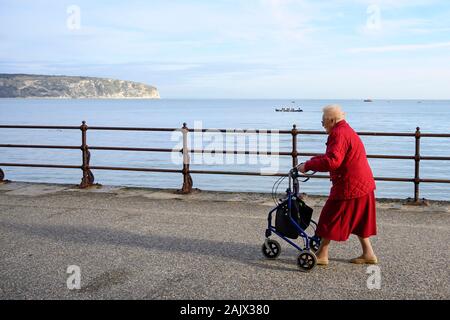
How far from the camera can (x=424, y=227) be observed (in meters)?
7.68

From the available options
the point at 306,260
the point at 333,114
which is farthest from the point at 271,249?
the point at 333,114

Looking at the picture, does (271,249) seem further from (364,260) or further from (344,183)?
(344,183)

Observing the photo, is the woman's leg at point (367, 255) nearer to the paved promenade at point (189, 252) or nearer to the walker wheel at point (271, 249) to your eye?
the paved promenade at point (189, 252)

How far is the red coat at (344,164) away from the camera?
5469mm

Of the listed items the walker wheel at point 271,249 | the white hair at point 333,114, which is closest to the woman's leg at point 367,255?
the walker wheel at point 271,249

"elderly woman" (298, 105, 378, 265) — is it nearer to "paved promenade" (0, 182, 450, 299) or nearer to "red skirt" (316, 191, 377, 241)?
"red skirt" (316, 191, 377, 241)

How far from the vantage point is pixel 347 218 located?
571cm

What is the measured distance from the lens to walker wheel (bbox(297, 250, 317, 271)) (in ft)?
18.8

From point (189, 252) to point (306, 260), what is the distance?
4.79 ft

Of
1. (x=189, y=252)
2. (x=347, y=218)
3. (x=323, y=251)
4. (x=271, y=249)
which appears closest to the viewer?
(x=347, y=218)

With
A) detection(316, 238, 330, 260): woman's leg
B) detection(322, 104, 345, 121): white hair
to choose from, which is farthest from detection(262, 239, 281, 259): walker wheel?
detection(322, 104, 345, 121): white hair

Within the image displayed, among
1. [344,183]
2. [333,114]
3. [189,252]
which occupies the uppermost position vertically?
[333,114]

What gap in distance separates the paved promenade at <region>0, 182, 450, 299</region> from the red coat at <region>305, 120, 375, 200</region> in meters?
0.83
